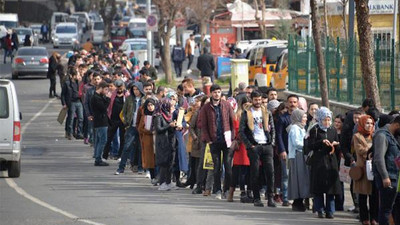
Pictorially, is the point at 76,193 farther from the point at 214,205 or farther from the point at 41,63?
the point at 41,63

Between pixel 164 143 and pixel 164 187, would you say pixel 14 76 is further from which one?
pixel 164 187

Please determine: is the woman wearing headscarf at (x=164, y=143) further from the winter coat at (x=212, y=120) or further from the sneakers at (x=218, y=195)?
the winter coat at (x=212, y=120)

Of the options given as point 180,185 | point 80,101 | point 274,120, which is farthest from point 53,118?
point 274,120

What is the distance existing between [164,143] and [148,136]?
111cm

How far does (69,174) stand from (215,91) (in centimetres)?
469

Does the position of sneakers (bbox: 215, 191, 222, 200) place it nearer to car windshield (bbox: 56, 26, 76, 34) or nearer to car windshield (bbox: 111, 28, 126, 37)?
car windshield (bbox: 111, 28, 126, 37)

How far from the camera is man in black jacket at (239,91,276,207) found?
52.9ft

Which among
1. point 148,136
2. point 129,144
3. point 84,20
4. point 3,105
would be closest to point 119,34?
point 84,20

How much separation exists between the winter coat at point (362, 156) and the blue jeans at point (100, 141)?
8.95 metres

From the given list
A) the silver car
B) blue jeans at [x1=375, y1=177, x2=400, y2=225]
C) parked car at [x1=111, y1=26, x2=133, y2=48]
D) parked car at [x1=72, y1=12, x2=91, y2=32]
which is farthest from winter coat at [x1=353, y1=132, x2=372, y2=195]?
parked car at [x1=72, y1=12, x2=91, y2=32]

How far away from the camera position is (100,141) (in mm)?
21891

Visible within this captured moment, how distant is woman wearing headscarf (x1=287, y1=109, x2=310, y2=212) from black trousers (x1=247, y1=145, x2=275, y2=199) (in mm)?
Answer: 509

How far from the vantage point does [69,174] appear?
811 inches

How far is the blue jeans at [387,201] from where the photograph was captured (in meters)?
12.9
